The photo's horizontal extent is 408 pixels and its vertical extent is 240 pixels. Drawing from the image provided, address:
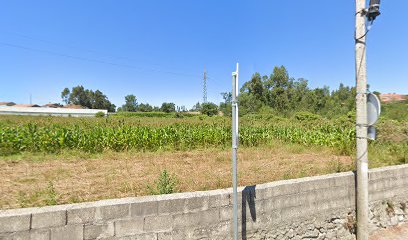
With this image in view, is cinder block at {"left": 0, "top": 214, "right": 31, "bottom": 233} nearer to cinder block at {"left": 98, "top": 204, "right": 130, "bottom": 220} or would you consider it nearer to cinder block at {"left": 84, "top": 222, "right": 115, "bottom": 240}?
cinder block at {"left": 84, "top": 222, "right": 115, "bottom": 240}

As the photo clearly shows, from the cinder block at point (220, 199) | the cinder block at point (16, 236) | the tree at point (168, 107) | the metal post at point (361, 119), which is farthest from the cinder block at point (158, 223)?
the tree at point (168, 107)

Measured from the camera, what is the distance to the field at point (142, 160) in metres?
4.21

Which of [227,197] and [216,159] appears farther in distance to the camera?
[216,159]

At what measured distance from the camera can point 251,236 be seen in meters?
3.29

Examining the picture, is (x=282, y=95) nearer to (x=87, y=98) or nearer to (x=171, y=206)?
(x=171, y=206)

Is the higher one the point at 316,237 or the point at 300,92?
the point at 300,92

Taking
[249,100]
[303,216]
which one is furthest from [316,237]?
[249,100]

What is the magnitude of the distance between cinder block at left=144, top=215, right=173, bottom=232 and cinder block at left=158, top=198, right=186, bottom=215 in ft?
0.26

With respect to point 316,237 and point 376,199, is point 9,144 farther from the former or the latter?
point 376,199

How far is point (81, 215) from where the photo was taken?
2469 millimetres

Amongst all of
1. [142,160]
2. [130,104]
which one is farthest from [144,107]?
[142,160]

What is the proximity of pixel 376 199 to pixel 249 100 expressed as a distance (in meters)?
43.8

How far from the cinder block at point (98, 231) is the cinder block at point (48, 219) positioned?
0.27 metres

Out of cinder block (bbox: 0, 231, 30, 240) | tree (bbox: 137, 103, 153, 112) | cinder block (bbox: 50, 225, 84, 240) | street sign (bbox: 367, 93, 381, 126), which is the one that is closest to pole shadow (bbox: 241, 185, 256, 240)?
cinder block (bbox: 50, 225, 84, 240)
